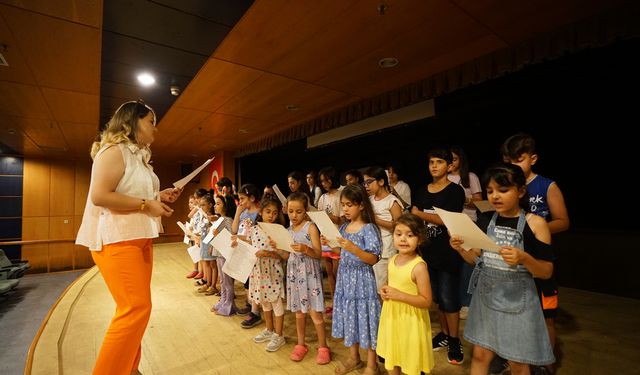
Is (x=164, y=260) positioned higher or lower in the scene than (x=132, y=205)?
lower

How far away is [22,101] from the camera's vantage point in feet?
11.2

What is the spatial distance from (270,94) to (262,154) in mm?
4035

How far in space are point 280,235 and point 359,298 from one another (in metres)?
0.56

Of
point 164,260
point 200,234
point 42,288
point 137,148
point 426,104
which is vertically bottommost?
point 42,288

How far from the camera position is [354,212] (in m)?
1.66

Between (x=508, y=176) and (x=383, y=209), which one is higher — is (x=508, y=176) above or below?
above

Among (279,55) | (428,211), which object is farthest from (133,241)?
(279,55)

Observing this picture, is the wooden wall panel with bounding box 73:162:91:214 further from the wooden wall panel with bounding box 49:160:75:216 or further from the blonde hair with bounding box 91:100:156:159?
the blonde hair with bounding box 91:100:156:159

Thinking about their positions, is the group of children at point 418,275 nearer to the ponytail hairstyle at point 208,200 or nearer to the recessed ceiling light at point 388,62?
the recessed ceiling light at point 388,62

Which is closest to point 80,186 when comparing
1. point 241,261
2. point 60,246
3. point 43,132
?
point 60,246

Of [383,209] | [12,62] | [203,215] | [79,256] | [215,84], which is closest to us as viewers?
[383,209]

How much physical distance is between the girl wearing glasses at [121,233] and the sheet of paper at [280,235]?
58 cm

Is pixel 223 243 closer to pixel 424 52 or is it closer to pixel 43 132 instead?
pixel 424 52

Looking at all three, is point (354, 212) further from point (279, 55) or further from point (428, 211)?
point (279, 55)
